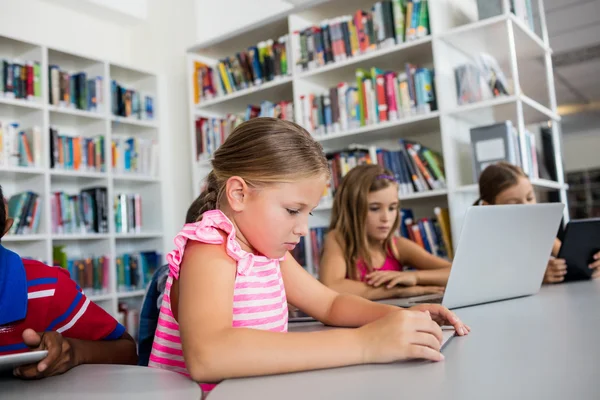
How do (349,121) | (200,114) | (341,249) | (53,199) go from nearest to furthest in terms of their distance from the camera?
(341,249) < (349,121) < (53,199) < (200,114)

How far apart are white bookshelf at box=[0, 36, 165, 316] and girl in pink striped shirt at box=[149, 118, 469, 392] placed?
2.51 metres

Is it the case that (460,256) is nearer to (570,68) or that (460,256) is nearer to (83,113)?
(83,113)

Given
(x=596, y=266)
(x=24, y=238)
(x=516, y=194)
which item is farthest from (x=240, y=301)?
(x=24, y=238)

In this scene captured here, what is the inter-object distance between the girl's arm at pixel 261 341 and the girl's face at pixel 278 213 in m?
0.14

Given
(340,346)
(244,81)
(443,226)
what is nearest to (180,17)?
(244,81)

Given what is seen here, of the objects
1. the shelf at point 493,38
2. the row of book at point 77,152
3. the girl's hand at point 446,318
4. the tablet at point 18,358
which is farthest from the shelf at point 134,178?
the tablet at point 18,358

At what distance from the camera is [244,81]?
3.53 m

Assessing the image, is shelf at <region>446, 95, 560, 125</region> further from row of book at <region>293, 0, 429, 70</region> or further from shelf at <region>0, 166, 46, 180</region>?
shelf at <region>0, 166, 46, 180</region>

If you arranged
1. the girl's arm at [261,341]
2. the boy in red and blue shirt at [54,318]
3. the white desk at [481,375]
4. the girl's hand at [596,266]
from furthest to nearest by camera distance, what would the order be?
the girl's hand at [596,266] < the boy in red and blue shirt at [54,318] < the girl's arm at [261,341] < the white desk at [481,375]

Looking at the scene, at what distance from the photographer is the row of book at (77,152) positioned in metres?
3.39

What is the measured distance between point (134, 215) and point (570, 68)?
569cm

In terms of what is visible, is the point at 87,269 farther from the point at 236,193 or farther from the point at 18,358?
the point at 18,358

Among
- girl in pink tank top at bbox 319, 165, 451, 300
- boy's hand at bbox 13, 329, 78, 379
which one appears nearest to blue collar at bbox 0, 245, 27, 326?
boy's hand at bbox 13, 329, 78, 379

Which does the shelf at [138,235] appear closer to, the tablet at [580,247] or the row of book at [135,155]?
the row of book at [135,155]
